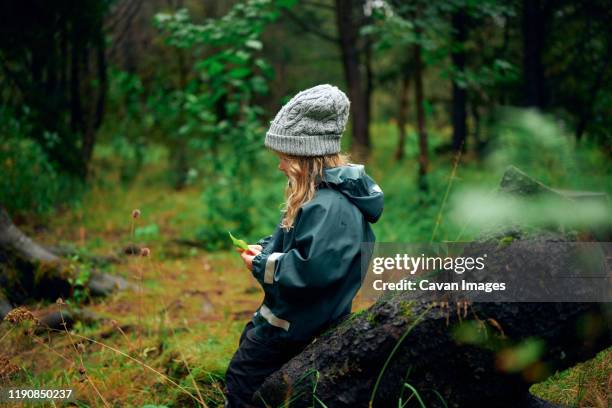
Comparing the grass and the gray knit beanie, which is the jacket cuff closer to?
the gray knit beanie

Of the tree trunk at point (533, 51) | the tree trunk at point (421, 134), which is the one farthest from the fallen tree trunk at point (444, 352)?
the tree trunk at point (533, 51)

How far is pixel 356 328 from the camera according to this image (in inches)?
92.7

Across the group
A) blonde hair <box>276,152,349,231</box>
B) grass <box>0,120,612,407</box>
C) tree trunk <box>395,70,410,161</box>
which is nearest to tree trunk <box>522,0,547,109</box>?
grass <box>0,120,612,407</box>

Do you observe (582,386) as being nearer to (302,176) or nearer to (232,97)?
(302,176)

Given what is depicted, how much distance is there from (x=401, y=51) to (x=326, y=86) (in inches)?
408

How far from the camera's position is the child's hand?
2.55m

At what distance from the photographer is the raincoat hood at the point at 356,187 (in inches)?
100

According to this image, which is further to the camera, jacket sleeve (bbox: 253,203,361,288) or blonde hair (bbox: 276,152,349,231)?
blonde hair (bbox: 276,152,349,231)

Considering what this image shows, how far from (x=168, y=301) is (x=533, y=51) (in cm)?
641

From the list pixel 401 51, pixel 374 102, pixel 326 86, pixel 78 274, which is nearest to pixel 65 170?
pixel 78 274

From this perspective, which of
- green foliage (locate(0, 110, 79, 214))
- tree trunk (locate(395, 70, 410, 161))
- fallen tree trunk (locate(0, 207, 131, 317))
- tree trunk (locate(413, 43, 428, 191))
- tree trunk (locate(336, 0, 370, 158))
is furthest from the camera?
tree trunk (locate(395, 70, 410, 161))

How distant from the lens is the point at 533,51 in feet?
27.1

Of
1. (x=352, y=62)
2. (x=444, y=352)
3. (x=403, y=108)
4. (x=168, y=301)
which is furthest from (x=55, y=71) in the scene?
(x=403, y=108)

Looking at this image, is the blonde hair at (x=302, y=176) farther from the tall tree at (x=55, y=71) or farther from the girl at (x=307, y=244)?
the tall tree at (x=55, y=71)
